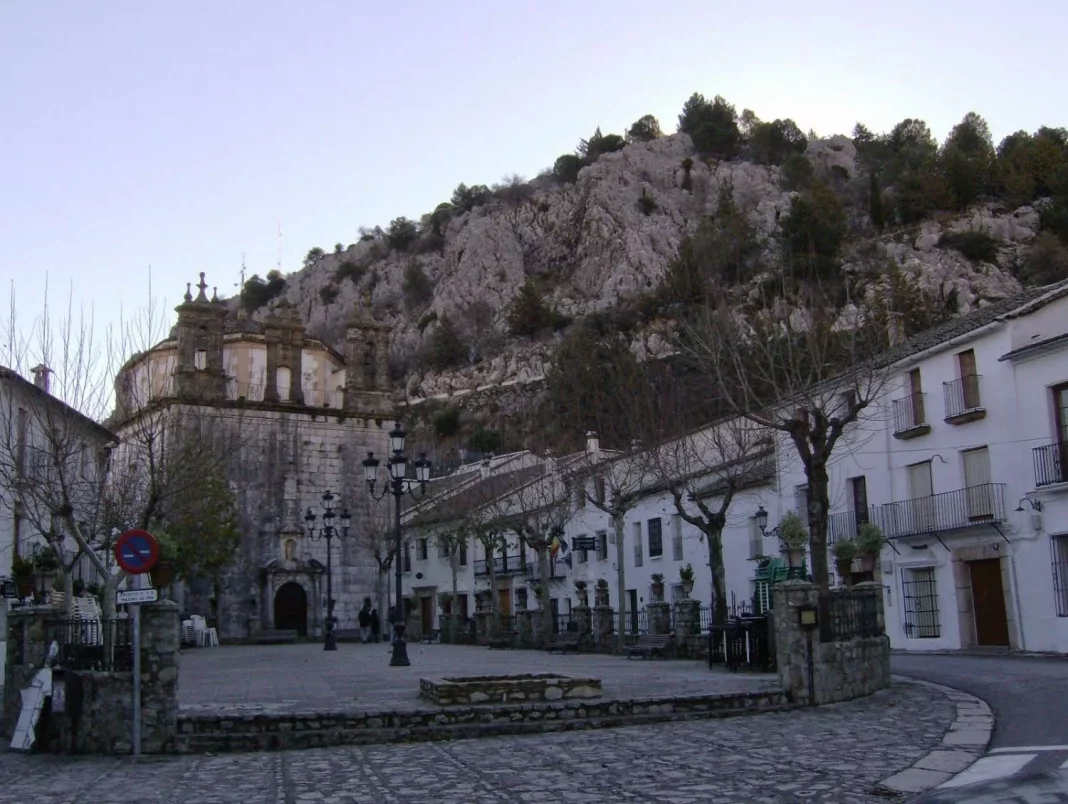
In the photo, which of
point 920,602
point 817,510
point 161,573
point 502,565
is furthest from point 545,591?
point 161,573

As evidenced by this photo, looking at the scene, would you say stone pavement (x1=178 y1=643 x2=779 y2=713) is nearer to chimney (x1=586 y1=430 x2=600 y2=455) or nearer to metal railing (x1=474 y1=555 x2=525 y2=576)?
chimney (x1=586 y1=430 x2=600 y2=455)

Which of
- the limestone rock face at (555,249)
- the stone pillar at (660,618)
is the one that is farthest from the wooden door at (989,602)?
the limestone rock face at (555,249)

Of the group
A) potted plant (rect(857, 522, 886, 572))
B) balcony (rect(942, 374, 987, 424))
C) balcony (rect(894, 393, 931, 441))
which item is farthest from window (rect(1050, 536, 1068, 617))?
balcony (rect(894, 393, 931, 441))

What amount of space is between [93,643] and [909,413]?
Result: 73.2ft

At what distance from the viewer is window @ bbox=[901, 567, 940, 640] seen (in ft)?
91.2

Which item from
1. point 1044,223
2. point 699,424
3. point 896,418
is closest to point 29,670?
point 896,418

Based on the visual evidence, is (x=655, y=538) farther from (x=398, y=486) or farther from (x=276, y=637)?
(x=276, y=637)

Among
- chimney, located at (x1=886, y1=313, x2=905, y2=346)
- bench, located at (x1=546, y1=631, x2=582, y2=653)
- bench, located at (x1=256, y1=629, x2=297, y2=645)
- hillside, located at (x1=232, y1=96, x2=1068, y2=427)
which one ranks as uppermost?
hillside, located at (x1=232, y1=96, x2=1068, y2=427)

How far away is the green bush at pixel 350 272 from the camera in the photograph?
121m

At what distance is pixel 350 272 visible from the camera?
12269cm

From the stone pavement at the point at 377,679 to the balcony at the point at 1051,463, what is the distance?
8.95m

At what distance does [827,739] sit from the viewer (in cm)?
1134

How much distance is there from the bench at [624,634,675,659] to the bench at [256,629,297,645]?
24.8 m

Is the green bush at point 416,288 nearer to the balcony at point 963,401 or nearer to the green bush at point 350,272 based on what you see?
the green bush at point 350,272
